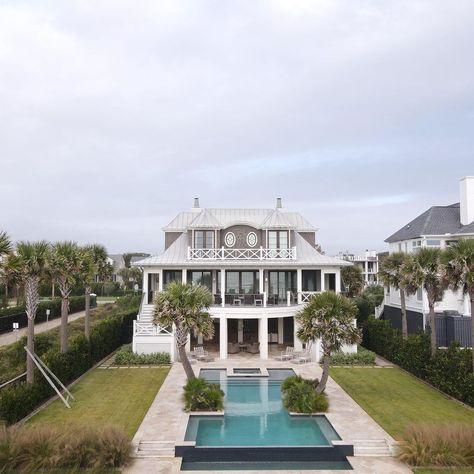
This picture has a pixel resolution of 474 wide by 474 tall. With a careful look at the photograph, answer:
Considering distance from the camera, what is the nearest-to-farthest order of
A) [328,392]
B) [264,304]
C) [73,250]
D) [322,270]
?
[328,392] < [73,250] < [264,304] < [322,270]

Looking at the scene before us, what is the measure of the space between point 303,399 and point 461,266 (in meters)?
8.14

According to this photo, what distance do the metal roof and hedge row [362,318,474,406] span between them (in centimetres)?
546

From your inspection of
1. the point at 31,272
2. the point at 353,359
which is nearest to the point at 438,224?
the point at 353,359

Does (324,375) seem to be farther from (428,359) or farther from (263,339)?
(263,339)

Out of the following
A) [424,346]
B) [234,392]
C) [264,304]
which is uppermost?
[264,304]

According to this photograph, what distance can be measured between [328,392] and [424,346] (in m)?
6.18

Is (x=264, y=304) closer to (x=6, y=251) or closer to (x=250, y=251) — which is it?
(x=250, y=251)

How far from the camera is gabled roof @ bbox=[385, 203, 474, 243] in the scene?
30266 millimetres

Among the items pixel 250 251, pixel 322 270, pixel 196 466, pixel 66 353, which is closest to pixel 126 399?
pixel 66 353

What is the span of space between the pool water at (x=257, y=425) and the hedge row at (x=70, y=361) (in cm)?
616

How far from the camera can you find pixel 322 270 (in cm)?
3069

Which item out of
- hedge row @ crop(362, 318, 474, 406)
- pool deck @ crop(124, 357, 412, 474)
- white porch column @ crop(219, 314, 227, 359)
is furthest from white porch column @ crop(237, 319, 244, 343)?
pool deck @ crop(124, 357, 412, 474)

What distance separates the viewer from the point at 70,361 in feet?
68.8

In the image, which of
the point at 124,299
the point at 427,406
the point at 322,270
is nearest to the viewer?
the point at 427,406
